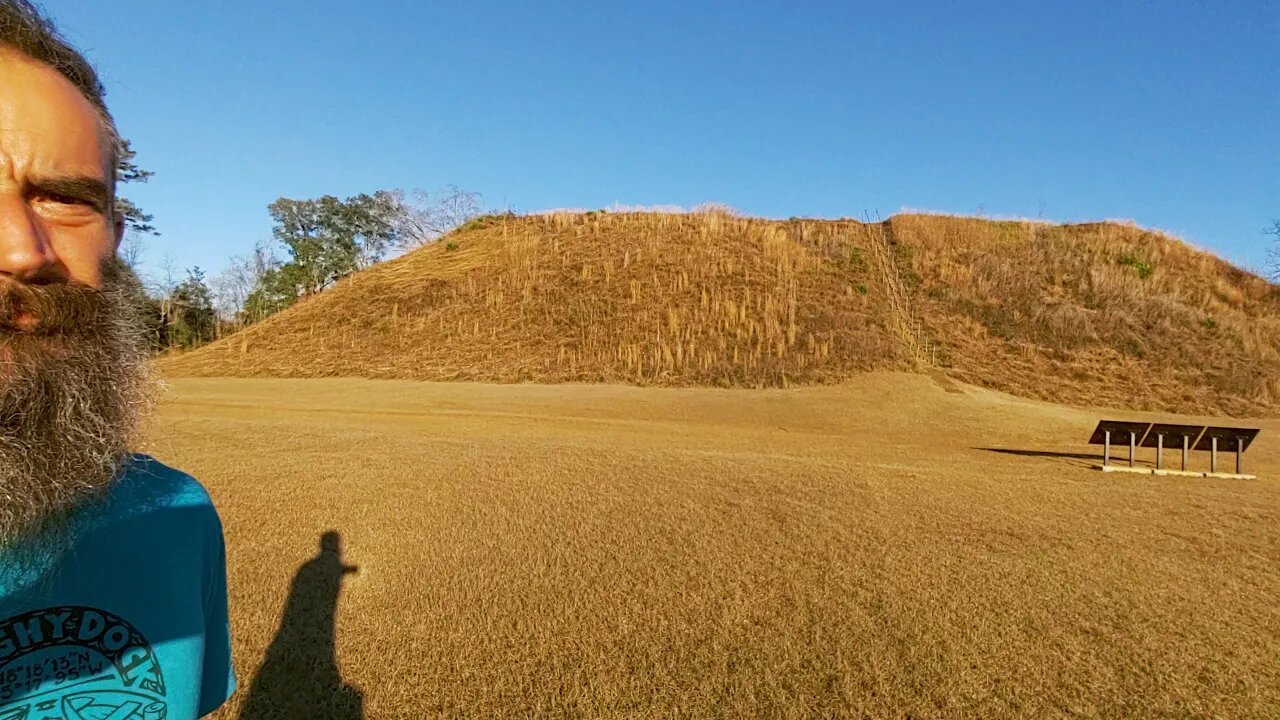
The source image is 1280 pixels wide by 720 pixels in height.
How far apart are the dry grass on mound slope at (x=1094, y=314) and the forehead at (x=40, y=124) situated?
81.4 ft

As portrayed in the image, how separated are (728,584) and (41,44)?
484 centimetres

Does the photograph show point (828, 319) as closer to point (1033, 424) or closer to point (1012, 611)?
point (1033, 424)

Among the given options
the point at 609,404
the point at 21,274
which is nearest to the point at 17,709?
the point at 21,274

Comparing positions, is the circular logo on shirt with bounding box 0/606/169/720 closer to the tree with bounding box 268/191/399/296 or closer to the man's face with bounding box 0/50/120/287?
the man's face with bounding box 0/50/120/287

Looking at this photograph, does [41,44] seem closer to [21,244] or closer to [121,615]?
[21,244]

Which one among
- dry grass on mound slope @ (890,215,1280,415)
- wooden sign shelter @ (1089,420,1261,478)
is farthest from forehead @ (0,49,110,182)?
dry grass on mound slope @ (890,215,1280,415)

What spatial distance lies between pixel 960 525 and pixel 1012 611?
236cm

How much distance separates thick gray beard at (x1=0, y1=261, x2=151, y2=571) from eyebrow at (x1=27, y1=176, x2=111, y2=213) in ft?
0.32

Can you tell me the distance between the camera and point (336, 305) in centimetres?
3155

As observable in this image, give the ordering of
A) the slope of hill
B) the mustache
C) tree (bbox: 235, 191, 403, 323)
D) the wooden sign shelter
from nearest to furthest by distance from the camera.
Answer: the mustache, the wooden sign shelter, the slope of hill, tree (bbox: 235, 191, 403, 323)

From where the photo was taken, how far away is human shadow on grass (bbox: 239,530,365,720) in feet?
11.4

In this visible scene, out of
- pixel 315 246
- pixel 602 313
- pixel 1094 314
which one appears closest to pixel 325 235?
pixel 315 246

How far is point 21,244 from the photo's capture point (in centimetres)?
84

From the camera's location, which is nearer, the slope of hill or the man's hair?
the man's hair
